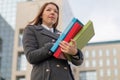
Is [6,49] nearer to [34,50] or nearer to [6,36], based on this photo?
→ [6,36]

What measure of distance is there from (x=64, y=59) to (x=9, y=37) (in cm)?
5631

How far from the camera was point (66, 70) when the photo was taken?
9.34 ft

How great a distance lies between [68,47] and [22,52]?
2960cm

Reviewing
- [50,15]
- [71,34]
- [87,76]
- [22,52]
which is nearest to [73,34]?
[71,34]

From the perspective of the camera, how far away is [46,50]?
282 cm

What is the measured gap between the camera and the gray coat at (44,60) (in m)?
2.80

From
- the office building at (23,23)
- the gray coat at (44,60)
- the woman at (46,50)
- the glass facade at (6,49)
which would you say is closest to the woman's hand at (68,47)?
the woman at (46,50)

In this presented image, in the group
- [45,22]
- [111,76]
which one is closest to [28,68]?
[45,22]

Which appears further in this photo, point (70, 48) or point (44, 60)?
point (44, 60)

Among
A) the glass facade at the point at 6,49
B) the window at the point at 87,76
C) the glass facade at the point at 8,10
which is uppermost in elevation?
the glass facade at the point at 8,10

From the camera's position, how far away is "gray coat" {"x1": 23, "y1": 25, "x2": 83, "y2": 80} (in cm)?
280

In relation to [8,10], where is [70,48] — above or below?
above

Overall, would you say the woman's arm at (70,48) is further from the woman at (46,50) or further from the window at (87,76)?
the window at (87,76)

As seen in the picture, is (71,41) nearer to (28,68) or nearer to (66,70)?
(66,70)
